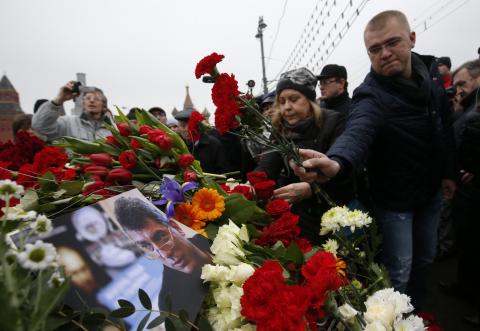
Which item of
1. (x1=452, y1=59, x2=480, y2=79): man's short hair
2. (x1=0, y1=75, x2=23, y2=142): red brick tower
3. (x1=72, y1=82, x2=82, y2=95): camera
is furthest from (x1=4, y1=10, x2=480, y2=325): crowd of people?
(x1=0, y1=75, x2=23, y2=142): red brick tower

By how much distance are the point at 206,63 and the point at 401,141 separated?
1.12m

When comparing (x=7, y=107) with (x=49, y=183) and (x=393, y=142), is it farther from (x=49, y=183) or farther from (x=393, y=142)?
(x=393, y=142)

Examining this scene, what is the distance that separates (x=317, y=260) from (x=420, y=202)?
1351mm

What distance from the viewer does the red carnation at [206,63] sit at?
1006mm

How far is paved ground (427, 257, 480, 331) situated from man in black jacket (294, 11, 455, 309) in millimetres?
808

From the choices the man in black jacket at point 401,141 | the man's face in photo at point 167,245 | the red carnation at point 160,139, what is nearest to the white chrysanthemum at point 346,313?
the man's face in photo at point 167,245

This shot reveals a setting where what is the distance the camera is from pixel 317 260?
612 millimetres

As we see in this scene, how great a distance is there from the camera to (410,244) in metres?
1.70

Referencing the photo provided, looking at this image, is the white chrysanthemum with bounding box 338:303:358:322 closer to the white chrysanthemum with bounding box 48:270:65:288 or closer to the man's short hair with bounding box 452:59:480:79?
the white chrysanthemum with bounding box 48:270:65:288

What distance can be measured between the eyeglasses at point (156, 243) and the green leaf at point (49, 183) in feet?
1.13

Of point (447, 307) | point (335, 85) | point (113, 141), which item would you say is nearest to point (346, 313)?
point (113, 141)

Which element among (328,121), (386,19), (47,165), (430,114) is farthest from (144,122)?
(430,114)

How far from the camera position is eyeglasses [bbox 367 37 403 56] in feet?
5.18

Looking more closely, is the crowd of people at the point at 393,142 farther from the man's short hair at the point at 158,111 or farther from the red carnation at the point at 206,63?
the man's short hair at the point at 158,111
